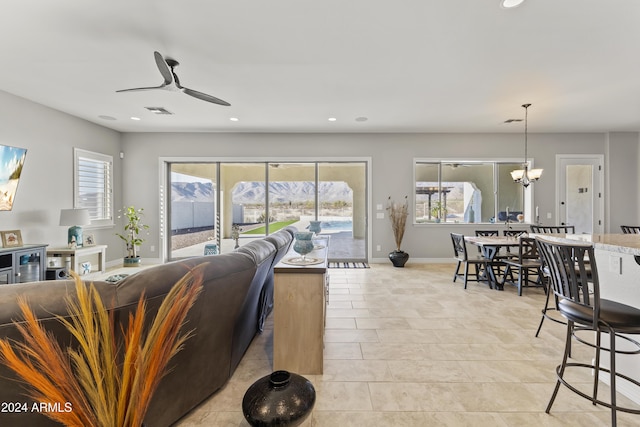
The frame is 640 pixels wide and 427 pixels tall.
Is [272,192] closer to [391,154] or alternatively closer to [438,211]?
[391,154]

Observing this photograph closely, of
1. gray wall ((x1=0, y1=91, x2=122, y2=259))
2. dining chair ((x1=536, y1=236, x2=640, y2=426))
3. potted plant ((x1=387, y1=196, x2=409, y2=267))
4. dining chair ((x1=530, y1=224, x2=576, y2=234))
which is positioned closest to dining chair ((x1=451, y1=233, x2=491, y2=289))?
dining chair ((x1=530, y1=224, x2=576, y2=234))

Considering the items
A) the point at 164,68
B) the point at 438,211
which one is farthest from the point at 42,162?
the point at 438,211

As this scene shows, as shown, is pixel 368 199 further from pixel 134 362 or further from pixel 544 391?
pixel 134 362

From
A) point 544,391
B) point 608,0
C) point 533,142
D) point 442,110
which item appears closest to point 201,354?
point 544,391

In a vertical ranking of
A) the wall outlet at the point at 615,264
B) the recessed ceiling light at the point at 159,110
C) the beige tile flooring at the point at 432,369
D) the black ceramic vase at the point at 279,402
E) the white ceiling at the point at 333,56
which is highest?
the recessed ceiling light at the point at 159,110

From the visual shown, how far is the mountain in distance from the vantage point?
21.6ft

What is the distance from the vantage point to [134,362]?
0.92 meters

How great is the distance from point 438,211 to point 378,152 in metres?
1.88

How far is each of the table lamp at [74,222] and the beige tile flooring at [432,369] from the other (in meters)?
3.95

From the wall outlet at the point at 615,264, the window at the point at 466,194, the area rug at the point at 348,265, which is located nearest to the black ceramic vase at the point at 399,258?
the area rug at the point at 348,265

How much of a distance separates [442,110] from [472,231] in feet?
9.79

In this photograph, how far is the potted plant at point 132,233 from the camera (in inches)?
240

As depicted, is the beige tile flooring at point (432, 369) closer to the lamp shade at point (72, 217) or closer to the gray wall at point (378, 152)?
the gray wall at point (378, 152)

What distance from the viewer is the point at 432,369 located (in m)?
2.33
